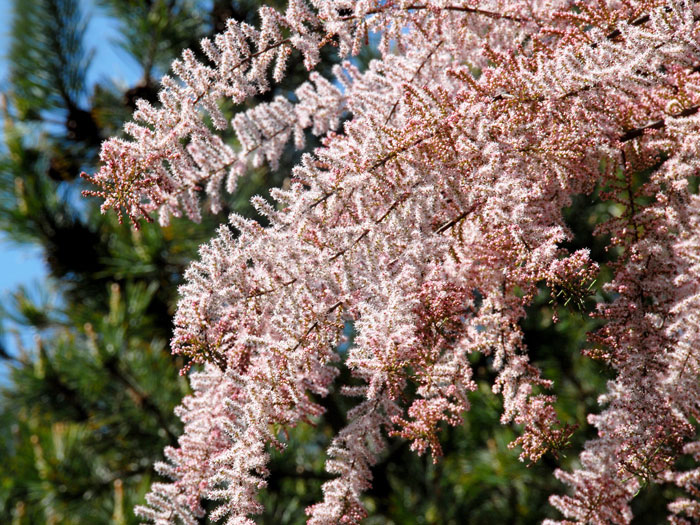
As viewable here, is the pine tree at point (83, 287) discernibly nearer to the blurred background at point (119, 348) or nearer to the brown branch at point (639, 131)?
the blurred background at point (119, 348)

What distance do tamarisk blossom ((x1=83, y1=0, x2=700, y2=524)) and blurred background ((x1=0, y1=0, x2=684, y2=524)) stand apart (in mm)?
1429

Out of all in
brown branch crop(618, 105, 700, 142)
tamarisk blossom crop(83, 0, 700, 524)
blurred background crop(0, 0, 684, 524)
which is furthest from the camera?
blurred background crop(0, 0, 684, 524)

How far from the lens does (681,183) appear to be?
0.95m

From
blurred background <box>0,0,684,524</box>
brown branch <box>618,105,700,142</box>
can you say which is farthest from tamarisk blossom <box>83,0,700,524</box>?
blurred background <box>0,0,684,524</box>

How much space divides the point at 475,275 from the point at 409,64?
415 millimetres

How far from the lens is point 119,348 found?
288cm

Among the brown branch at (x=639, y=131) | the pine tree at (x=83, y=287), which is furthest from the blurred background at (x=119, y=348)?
the brown branch at (x=639, y=131)

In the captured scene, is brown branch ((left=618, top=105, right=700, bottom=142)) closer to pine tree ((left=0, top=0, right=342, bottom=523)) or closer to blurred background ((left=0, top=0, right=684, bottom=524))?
blurred background ((left=0, top=0, right=684, bottom=524))

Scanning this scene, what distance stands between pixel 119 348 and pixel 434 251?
2260 millimetres

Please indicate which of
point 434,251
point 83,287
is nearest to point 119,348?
point 83,287

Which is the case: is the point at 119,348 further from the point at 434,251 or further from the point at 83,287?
the point at 434,251

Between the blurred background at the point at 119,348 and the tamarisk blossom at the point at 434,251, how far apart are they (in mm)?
1429

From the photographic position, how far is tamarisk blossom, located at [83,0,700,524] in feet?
3.00

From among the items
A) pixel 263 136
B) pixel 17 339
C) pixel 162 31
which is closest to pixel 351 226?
pixel 263 136
